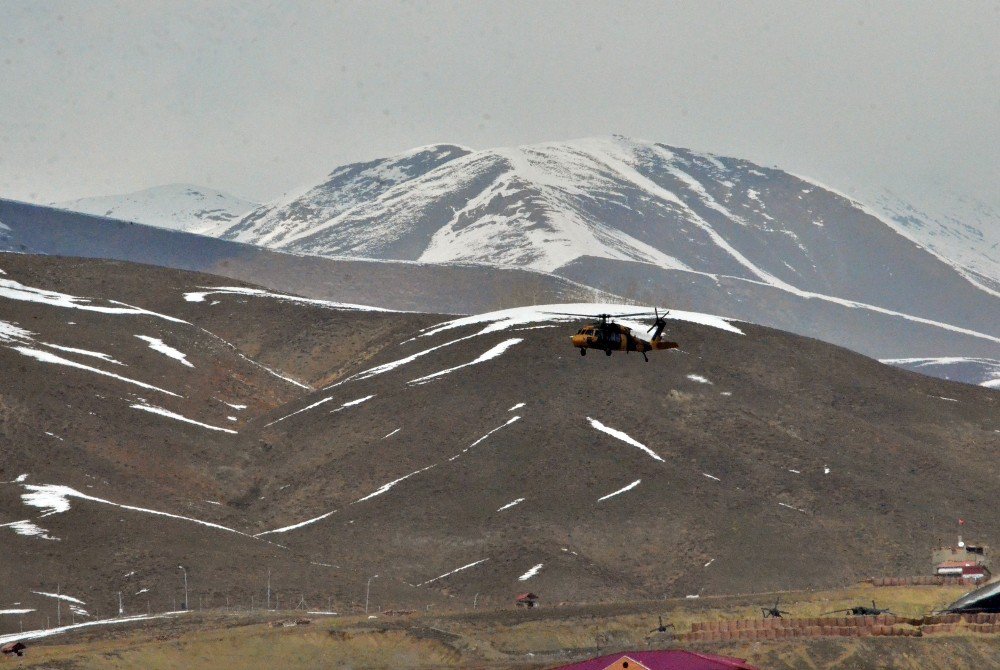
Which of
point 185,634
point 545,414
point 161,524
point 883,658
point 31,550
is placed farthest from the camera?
point 545,414

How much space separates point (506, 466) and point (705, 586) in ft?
112

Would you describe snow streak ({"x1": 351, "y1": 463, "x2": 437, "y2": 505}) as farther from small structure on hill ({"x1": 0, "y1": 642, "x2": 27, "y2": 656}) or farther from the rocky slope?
small structure on hill ({"x1": 0, "y1": 642, "x2": 27, "y2": 656})

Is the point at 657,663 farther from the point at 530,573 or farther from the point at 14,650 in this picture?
the point at 530,573

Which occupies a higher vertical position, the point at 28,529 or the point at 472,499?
the point at 28,529

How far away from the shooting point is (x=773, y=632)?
106875 mm

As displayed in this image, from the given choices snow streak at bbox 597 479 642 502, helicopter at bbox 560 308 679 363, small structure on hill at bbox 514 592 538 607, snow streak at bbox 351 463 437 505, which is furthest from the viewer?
snow streak at bbox 351 463 437 505

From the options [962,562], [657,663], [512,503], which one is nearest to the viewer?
[657,663]

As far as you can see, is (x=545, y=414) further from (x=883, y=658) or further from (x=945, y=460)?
(x=883, y=658)

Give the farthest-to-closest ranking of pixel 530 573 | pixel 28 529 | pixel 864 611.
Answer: pixel 28 529 < pixel 530 573 < pixel 864 611

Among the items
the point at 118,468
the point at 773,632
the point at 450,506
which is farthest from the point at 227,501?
the point at 773,632

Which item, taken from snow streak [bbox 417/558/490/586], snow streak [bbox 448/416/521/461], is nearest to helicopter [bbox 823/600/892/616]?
snow streak [bbox 417/558/490/586]

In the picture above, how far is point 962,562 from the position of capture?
143375 mm

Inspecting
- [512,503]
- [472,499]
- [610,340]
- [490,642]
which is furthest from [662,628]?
[472,499]

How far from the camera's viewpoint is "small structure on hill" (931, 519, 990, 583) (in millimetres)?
140625
